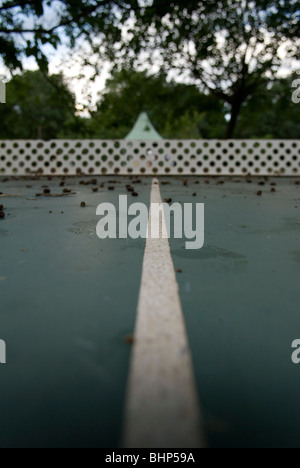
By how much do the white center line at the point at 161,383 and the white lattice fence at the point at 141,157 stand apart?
16746mm

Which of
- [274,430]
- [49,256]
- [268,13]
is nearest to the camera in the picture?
[274,430]

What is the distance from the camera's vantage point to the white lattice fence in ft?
59.9

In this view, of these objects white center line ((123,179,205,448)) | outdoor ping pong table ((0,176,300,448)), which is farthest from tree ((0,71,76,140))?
white center line ((123,179,205,448))

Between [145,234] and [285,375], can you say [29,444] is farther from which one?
[145,234]

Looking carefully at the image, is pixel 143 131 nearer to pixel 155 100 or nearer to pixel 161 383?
pixel 155 100

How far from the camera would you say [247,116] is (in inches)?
946

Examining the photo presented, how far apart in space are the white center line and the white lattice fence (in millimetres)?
16746

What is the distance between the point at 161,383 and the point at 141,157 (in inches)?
695

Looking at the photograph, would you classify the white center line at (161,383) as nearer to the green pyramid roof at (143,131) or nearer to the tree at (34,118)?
the green pyramid roof at (143,131)

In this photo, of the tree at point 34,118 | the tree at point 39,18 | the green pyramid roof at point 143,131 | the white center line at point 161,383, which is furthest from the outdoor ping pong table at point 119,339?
the tree at point 34,118

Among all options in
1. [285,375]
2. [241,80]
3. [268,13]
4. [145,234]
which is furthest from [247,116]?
[285,375]

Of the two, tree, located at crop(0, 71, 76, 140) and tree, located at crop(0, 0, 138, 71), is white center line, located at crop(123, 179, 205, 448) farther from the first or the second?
tree, located at crop(0, 71, 76, 140)

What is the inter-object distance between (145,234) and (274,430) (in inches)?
94.0

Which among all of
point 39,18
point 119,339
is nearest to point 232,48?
point 39,18
